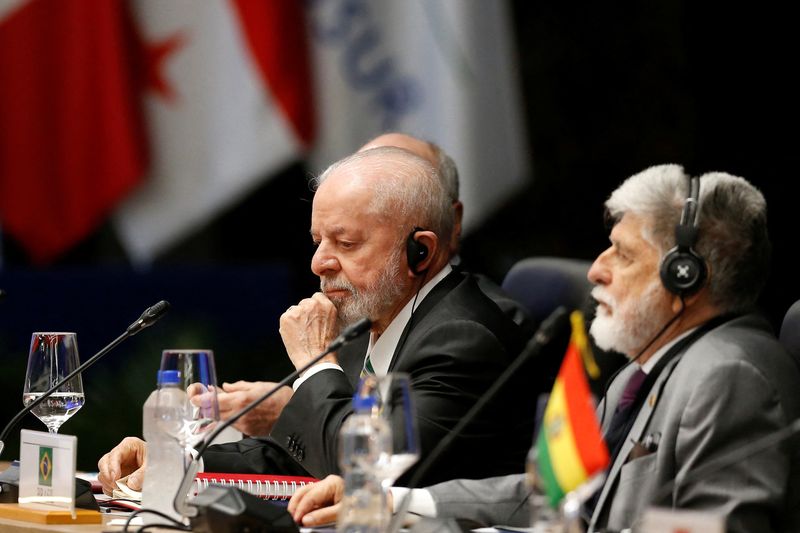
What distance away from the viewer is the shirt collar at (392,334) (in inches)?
120

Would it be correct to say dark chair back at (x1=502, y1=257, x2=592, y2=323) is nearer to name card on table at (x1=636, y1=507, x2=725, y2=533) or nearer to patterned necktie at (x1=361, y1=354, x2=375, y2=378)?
patterned necktie at (x1=361, y1=354, x2=375, y2=378)

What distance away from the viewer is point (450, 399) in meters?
2.76

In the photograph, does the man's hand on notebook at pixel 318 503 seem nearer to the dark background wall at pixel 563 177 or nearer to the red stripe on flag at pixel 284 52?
the dark background wall at pixel 563 177

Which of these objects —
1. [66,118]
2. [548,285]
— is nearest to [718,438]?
[548,285]

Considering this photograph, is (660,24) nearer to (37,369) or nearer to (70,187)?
(70,187)

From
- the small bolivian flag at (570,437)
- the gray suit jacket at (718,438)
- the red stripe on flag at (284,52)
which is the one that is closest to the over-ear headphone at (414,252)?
the gray suit jacket at (718,438)

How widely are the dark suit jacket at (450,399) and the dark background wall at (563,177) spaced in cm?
197

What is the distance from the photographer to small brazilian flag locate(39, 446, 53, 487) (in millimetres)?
2464

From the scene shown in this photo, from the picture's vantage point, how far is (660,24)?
222 inches

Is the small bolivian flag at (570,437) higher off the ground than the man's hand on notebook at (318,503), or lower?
higher

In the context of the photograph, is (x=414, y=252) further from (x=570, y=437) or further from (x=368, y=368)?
(x=570, y=437)

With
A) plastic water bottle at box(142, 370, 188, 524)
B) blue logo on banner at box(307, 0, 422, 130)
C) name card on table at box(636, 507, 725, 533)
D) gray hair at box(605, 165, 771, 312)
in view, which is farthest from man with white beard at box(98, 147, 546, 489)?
blue logo on banner at box(307, 0, 422, 130)

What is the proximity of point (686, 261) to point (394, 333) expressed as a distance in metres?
0.85

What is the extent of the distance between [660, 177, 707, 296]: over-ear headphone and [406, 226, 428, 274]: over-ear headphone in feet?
2.23
